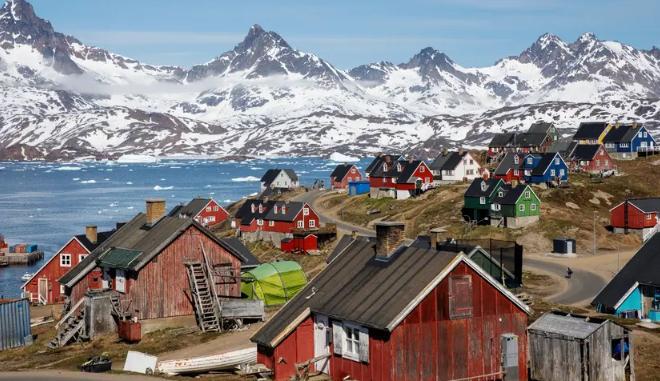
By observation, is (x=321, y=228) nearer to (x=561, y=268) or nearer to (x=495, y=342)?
(x=561, y=268)

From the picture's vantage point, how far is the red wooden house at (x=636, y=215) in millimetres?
84438

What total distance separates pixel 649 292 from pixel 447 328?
21867 mm

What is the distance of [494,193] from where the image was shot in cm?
9119

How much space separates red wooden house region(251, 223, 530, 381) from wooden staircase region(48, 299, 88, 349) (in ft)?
53.4

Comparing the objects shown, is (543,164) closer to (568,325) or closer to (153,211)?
(153,211)

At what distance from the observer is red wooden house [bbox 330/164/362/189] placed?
144 meters

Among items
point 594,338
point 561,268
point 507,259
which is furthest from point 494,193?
point 594,338

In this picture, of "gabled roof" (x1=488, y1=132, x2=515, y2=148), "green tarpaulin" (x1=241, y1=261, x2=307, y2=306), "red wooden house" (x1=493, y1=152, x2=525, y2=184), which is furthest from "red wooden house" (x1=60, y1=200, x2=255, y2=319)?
"gabled roof" (x1=488, y1=132, x2=515, y2=148)

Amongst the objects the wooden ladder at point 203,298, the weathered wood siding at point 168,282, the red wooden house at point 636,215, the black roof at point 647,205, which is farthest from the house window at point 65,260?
the black roof at point 647,205

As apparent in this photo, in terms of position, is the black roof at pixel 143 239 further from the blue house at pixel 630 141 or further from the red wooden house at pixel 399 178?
the blue house at pixel 630 141

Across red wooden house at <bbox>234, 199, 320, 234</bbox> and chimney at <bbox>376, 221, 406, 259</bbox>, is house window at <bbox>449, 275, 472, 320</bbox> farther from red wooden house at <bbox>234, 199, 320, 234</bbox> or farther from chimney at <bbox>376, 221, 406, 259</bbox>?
red wooden house at <bbox>234, 199, 320, 234</bbox>

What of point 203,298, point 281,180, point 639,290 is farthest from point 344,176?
point 203,298

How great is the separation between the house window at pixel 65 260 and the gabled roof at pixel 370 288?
4186 centimetres

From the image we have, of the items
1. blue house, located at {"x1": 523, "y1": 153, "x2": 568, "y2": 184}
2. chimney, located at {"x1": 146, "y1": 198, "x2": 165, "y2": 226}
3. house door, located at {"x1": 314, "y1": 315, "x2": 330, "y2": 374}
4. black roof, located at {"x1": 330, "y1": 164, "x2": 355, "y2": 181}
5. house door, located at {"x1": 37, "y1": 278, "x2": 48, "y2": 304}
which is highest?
black roof, located at {"x1": 330, "y1": 164, "x2": 355, "y2": 181}
